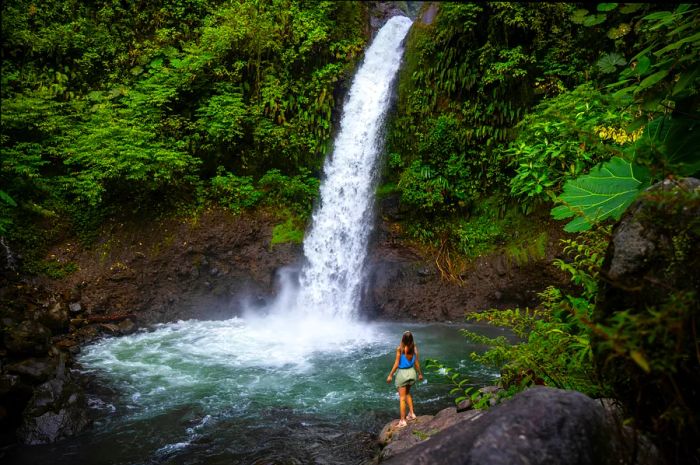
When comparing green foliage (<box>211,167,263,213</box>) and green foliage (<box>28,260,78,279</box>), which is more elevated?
green foliage (<box>211,167,263,213</box>)

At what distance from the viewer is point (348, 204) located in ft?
40.0

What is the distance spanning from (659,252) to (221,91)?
12.3 meters

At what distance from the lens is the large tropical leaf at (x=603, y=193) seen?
8.46 ft

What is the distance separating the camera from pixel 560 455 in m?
1.91

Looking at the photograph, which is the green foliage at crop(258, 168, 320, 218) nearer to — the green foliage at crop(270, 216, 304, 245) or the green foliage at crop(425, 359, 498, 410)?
the green foliage at crop(270, 216, 304, 245)

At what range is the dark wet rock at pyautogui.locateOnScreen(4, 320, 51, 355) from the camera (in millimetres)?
6336

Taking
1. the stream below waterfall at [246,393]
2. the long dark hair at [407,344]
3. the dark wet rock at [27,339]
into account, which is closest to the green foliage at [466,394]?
the long dark hair at [407,344]

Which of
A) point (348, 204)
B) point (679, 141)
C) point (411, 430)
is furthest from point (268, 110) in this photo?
point (679, 141)

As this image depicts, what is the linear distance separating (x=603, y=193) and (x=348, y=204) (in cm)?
968

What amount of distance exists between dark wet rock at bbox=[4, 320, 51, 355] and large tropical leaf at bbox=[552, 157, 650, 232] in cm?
802

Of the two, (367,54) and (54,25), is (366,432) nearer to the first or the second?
(367,54)

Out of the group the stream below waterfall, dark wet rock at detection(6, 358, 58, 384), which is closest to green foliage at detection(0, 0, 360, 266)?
the stream below waterfall

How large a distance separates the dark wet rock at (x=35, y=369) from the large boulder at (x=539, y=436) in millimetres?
6509

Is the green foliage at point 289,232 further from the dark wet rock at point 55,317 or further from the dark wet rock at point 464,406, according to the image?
the dark wet rock at point 464,406
